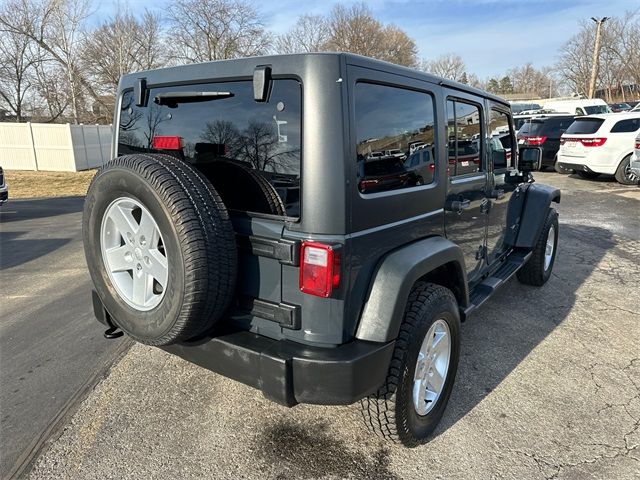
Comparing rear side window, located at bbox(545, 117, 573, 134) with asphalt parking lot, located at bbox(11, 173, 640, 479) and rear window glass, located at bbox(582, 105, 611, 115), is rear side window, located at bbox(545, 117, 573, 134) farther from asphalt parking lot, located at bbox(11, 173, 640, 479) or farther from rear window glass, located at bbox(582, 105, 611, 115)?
asphalt parking lot, located at bbox(11, 173, 640, 479)

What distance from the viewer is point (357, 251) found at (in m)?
2.01

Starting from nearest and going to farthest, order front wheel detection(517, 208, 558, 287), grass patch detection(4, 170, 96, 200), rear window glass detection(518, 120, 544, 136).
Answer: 1. front wheel detection(517, 208, 558, 287)
2. grass patch detection(4, 170, 96, 200)
3. rear window glass detection(518, 120, 544, 136)

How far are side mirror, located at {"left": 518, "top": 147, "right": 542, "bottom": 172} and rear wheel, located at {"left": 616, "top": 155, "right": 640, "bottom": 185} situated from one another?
28.8ft

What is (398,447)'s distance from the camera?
2.43 metres

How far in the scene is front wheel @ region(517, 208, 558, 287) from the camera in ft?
14.9

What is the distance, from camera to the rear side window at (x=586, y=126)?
11344 millimetres

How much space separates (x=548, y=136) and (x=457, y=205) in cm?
1374

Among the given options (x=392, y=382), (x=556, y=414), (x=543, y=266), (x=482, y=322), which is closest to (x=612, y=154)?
(x=543, y=266)

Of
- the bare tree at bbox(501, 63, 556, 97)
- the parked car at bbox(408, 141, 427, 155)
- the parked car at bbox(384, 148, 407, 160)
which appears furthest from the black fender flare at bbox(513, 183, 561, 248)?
the bare tree at bbox(501, 63, 556, 97)

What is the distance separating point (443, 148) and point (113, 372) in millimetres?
2683

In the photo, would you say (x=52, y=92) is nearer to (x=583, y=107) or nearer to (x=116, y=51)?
(x=116, y=51)

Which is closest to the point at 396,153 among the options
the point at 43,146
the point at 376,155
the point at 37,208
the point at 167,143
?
the point at 376,155

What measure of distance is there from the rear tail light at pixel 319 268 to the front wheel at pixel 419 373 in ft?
1.75

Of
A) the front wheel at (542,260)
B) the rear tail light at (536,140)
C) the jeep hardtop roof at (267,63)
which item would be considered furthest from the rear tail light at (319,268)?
the rear tail light at (536,140)
